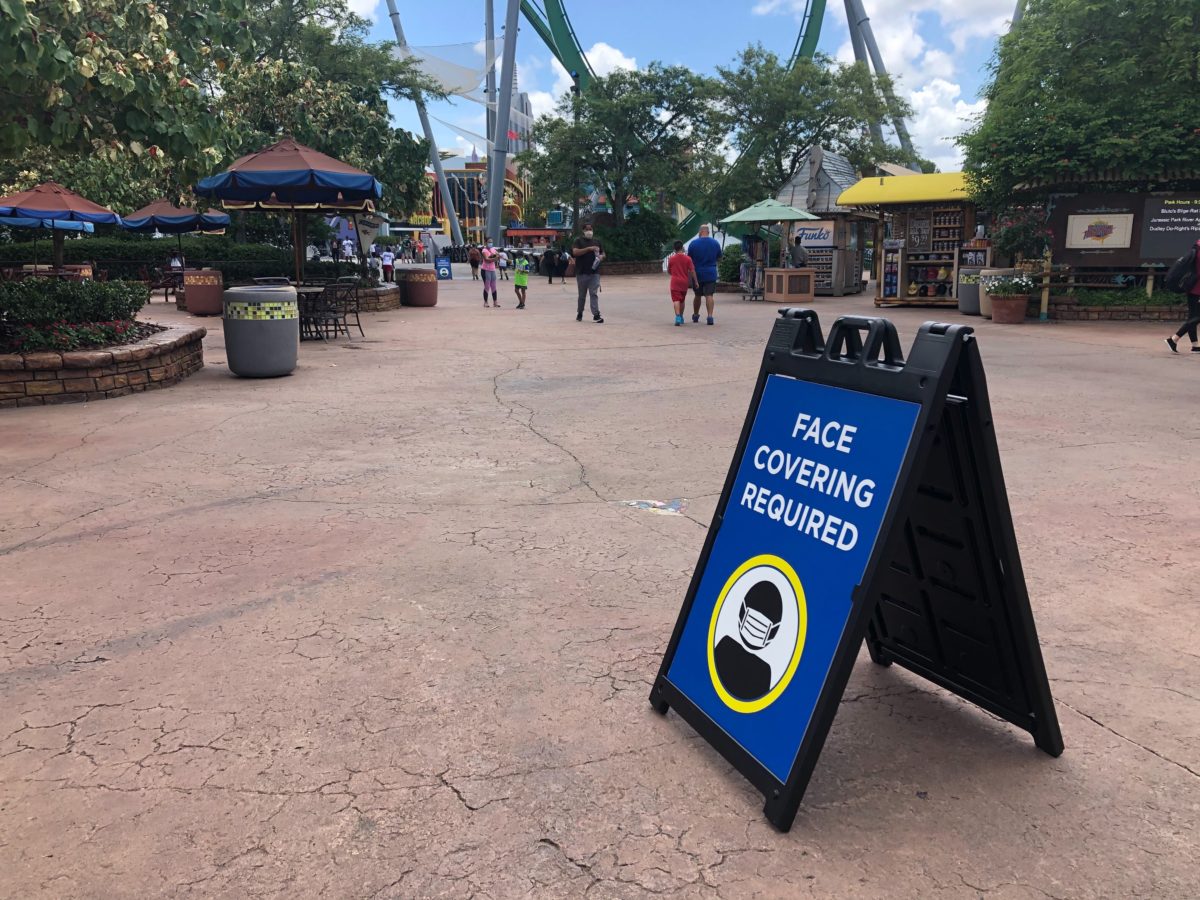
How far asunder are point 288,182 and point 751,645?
12505 mm

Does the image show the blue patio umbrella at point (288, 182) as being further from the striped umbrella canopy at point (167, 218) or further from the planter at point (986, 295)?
the planter at point (986, 295)

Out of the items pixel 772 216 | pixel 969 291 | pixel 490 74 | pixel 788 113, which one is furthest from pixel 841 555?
pixel 490 74

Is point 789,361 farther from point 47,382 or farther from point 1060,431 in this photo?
point 47,382

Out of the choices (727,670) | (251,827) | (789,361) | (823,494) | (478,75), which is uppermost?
(478,75)

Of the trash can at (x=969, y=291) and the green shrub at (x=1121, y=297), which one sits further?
the trash can at (x=969, y=291)

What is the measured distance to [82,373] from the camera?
342 inches

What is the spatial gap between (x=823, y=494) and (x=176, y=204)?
22.9 meters

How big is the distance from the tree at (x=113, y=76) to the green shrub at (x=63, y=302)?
4.30 feet

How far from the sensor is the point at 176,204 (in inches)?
858

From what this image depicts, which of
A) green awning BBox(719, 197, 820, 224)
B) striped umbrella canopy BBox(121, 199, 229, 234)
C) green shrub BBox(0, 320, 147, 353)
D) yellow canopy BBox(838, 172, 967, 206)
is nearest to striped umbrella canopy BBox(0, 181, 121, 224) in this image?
striped umbrella canopy BBox(121, 199, 229, 234)

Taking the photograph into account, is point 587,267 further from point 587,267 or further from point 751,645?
point 751,645

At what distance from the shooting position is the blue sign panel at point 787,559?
2.42m

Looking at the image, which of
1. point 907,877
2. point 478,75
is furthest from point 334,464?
point 478,75

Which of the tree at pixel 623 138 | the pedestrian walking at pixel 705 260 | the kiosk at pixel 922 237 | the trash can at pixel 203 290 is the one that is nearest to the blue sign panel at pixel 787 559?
the pedestrian walking at pixel 705 260
